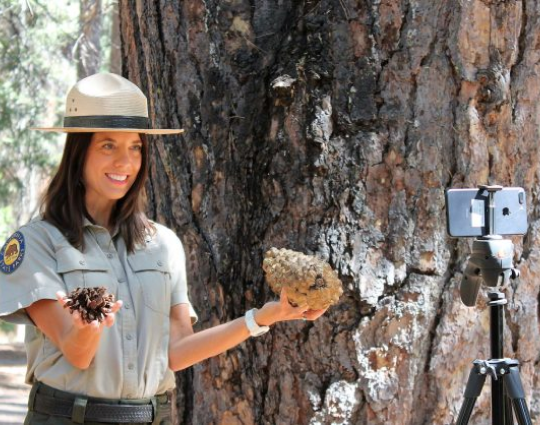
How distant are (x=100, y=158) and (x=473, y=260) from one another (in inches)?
43.6

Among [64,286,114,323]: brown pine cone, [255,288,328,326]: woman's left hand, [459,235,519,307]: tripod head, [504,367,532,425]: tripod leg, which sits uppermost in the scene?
[459,235,519,307]: tripod head

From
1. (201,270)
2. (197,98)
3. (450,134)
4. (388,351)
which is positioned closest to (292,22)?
(197,98)

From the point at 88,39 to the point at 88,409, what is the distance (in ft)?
38.6

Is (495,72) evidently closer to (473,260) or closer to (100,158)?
(473,260)

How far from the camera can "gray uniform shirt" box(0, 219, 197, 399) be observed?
239 cm

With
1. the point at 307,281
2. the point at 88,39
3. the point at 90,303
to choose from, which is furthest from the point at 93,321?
the point at 88,39

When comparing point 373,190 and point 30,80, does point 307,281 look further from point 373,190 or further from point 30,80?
point 30,80

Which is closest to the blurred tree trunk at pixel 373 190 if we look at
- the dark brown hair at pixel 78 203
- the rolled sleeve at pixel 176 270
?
the rolled sleeve at pixel 176 270

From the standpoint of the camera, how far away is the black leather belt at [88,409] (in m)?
2.36

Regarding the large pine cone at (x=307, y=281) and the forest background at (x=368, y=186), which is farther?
the forest background at (x=368, y=186)

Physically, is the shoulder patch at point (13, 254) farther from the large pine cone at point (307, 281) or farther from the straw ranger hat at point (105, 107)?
the large pine cone at point (307, 281)

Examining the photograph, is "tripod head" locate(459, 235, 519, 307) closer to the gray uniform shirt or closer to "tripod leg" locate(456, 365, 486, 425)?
"tripod leg" locate(456, 365, 486, 425)

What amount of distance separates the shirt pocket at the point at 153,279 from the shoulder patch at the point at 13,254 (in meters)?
0.30

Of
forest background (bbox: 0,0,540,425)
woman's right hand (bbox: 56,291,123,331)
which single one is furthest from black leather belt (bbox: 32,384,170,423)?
forest background (bbox: 0,0,540,425)
